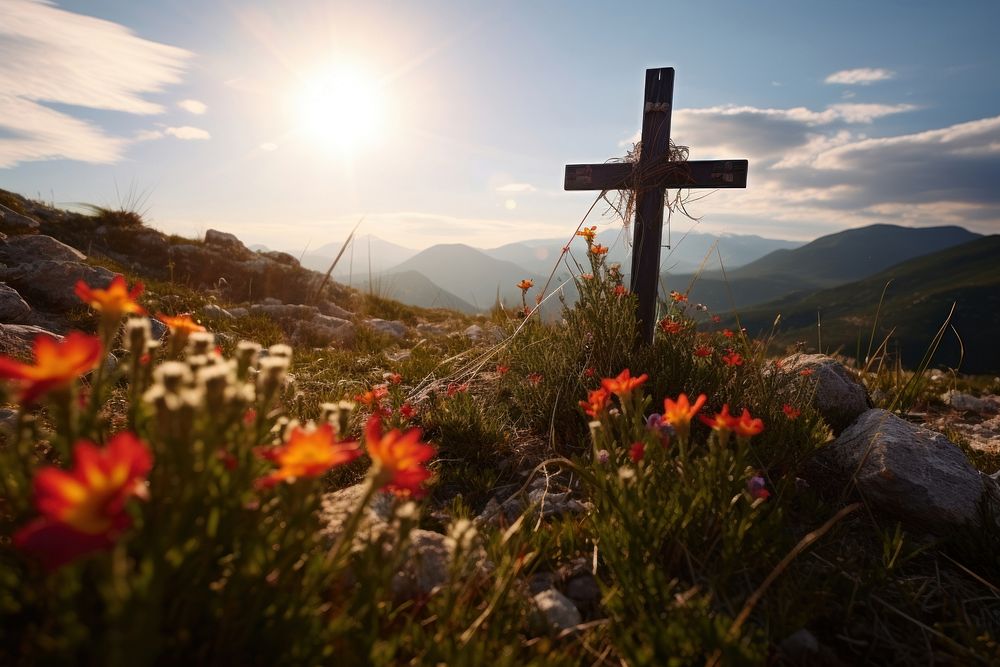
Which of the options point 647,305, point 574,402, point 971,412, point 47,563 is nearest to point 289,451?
point 47,563

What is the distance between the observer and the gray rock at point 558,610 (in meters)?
1.95

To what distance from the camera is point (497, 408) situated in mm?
4320

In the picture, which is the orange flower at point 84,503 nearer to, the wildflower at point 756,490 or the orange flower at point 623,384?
the orange flower at point 623,384

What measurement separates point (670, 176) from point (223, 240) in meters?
12.9

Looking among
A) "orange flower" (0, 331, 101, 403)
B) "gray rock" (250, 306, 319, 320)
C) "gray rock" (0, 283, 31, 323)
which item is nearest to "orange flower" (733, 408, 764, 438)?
"orange flower" (0, 331, 101, 403)

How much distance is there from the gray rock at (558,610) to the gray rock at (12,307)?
6854mm

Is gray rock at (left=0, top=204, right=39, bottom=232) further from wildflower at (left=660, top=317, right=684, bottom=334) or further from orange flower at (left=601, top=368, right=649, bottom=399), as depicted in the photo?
orange flower at (left=601, top=368, right=649, bottom=399)

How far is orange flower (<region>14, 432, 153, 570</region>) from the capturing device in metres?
0.84

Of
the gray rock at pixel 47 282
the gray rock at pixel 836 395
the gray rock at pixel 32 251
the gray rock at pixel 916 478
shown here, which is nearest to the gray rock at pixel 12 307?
the gray rock at pixel 47 282

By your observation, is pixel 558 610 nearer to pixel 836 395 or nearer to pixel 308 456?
pixel 308 456

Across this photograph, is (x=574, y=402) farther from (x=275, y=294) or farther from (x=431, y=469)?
(x=275, y=294)

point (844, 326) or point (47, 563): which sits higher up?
point (47, 563)

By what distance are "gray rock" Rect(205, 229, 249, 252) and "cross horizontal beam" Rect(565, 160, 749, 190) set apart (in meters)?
11.4

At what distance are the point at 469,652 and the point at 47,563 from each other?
3.35 feet
